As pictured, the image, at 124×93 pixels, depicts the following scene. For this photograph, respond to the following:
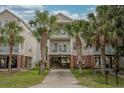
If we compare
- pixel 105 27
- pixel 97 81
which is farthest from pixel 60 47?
pixel 97 81

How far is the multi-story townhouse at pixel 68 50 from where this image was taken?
4238cm

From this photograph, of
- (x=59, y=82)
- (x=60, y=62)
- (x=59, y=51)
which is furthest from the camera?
(x=60, y=62)

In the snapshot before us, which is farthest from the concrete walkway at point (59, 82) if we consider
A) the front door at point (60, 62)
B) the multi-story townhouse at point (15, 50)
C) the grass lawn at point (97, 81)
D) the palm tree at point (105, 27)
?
the front door at point (60, 62)

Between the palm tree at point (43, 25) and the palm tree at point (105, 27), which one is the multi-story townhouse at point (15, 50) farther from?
the palm tree at point (105, 27)

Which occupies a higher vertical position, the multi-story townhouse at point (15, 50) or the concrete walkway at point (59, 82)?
the multi-story townhouse at point (15, 50)

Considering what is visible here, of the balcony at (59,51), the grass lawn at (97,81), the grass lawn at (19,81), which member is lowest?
the grass lawn at (97,81)

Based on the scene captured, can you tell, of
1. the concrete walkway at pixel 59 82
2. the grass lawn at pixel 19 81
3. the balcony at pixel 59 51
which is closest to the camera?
the concrete walkway at pixel 59 82

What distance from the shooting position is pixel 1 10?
132 feet

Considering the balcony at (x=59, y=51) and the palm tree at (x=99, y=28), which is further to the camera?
the balcony at (x=59, y=51)

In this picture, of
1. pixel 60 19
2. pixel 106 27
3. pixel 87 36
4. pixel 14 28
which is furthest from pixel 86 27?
pixel 60 19

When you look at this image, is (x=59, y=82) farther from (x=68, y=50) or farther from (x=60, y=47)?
(x=60, y=47)

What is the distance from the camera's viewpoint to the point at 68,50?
141 feet

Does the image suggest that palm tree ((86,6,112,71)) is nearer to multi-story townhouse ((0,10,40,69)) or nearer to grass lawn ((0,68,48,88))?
grass lawn ((0,68,48,88))

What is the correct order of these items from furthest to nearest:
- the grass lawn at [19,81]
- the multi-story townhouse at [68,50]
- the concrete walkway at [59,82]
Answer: the multi-story townhouse at [68,50] < the grass lawn at [19,81] < the concrete walkway at [59,82]
